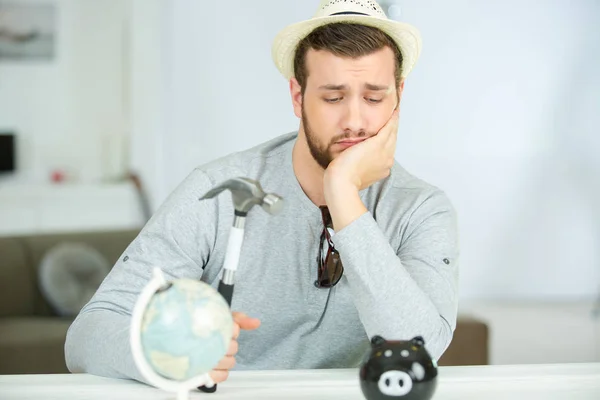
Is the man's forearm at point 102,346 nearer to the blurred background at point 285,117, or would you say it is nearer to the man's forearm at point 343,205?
the man's forearm at point 343,205

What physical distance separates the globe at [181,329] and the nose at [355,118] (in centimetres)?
70

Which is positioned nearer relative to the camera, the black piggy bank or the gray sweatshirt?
the black piggy bank

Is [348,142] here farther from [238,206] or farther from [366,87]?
[238,206]

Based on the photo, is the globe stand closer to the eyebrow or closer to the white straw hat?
the eyebrow

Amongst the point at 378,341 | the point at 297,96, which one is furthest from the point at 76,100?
the point at 378,341

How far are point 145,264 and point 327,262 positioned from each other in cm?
35

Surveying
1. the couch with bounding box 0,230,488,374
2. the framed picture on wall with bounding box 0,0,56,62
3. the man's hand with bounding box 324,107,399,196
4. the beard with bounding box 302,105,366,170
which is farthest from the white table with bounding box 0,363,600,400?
the framed picture on wall with bounding box 0,0,56,62

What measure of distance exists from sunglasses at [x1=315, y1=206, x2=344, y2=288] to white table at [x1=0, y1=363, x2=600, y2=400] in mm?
334

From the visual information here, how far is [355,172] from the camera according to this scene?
57.7 inches

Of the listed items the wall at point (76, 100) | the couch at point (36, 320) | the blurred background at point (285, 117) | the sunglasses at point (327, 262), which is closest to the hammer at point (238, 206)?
the sunglasses at point (327, 262)

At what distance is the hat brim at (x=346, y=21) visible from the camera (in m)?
1.65

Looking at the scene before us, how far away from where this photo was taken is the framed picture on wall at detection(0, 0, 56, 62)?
19.5 feet

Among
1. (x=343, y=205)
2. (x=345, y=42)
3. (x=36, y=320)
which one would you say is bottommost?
(x=36, y=320)

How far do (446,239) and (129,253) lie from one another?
0.60 metres
